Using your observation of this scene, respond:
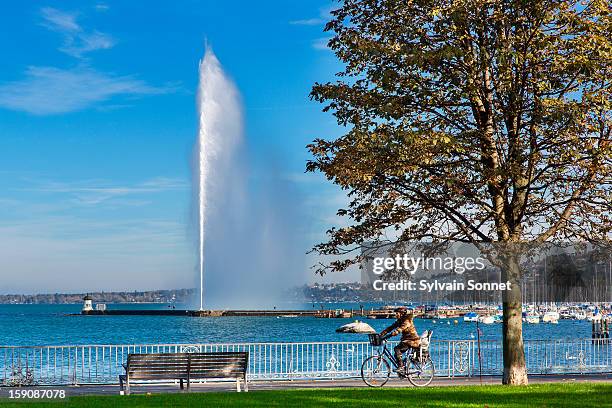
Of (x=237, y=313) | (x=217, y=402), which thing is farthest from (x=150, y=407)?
(x=237, y=313)

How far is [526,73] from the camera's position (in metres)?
21.4

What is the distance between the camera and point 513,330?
22.5m

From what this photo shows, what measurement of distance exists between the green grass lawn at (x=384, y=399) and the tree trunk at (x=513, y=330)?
71.7 inches

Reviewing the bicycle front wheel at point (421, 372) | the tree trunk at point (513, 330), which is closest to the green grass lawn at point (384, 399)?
the tree trunk at point (513, 330)

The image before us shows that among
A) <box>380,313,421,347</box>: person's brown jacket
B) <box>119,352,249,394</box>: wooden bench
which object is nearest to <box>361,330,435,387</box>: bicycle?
<box>380,313,421,347</box>: person's brown jacket

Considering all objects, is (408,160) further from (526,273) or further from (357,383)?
(357,383)

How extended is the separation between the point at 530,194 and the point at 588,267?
3.08m

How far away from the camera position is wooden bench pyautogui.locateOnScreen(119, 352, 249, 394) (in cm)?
2047

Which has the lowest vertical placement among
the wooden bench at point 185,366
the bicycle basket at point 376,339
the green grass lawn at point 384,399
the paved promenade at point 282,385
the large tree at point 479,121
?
the paved promenade at point 282,385

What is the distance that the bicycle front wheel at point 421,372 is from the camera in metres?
23.3

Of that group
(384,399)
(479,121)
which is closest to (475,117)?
(479,121)

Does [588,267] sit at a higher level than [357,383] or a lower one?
higher

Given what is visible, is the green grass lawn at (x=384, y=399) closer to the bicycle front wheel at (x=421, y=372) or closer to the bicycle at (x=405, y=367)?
the bicycle at (x=405, y=367)

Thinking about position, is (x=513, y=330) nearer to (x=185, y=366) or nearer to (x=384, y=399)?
(x=384, y=399)
